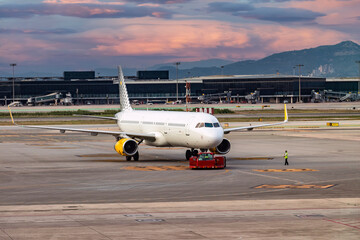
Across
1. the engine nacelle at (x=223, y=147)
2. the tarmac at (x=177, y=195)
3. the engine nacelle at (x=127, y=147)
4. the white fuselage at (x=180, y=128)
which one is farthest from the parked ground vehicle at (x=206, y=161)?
the engine nacelle at (x=127, y=147)

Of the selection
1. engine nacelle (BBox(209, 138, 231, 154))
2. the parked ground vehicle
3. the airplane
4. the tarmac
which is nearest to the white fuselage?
the airplane

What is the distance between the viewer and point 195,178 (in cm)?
4669

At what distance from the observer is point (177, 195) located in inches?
1508

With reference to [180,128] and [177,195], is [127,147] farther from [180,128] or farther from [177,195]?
[177,195]

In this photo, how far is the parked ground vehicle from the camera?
52.6 meters

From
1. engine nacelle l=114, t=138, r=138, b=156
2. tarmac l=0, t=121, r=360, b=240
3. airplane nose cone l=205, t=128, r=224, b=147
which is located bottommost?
tarmac l=0, t=121, r=360, b=240

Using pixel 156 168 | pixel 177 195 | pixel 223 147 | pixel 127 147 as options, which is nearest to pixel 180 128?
pixel 156 168

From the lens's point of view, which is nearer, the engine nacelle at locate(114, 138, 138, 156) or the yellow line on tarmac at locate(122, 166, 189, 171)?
the yellow line on tarmac at locate(122, 166, 189, 171)

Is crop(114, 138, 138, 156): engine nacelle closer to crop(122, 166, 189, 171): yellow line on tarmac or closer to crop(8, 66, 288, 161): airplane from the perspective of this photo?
crop(8, 66, 288, 161): airplane

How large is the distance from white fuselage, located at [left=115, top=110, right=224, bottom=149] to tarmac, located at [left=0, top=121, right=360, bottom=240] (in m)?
2.37

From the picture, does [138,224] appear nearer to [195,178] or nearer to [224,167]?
[195,178]

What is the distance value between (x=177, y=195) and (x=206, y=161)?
48.4ft

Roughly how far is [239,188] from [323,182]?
6.84 metres

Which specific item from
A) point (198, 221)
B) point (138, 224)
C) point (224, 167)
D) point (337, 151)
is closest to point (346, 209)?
point (198, 221)
